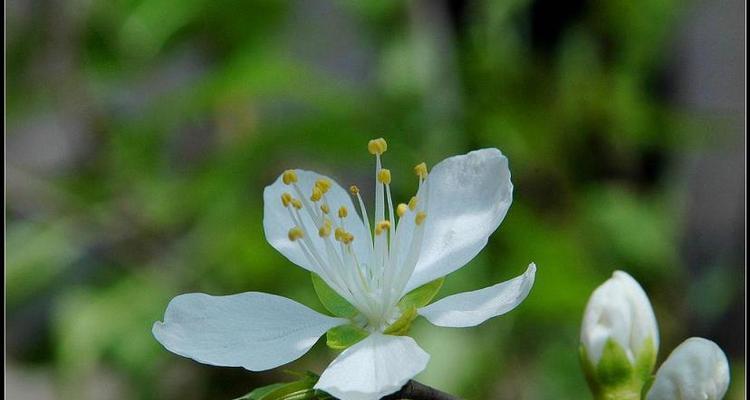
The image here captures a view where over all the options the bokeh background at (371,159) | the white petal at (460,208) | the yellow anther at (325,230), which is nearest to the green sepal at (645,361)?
the white petal at (460,208)

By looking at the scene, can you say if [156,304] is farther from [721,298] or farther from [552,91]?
[721,298]

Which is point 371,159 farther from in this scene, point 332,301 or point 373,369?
point 373,369

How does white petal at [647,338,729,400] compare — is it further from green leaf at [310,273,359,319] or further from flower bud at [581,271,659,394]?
green leaf at [310,273,359,319]

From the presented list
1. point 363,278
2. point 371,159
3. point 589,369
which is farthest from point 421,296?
point 371,159

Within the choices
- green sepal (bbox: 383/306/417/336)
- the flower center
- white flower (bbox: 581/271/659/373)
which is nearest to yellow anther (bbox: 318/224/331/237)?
the flower center

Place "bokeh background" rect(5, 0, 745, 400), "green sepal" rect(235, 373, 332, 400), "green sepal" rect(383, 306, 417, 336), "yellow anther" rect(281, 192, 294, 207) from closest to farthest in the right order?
"green sepal" rect(235, 373, 332, 400)
"green sepal" rect(383, 306, 417, 336)
"yellow anther" rect(281, 192, 294, 207)
"bokeh background" rect(5, 0, 745, 400)
